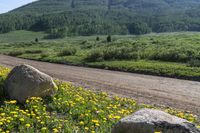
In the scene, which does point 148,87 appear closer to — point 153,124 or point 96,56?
point 153,124

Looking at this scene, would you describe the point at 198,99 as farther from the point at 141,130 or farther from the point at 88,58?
the point at 88,58

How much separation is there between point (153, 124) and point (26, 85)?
586 cm

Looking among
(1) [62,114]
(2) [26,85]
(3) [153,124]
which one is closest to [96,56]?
(2) [26,85]

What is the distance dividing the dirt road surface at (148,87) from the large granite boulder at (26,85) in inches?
165

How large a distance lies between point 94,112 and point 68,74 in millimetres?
13872

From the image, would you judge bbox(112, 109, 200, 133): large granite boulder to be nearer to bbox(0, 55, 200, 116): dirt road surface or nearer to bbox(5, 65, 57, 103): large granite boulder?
bbox(5, 65, 57, 103): large granite boulder

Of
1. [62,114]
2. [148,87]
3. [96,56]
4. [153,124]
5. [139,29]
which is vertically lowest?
[139,29]

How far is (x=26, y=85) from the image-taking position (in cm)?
1181

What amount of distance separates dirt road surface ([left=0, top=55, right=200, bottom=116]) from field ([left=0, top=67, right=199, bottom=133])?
8.79ft

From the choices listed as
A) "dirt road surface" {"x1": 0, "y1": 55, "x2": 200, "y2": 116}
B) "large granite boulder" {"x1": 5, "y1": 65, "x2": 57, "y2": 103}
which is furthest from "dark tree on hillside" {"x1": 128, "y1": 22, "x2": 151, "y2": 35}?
"large granite boulder" {"x1": 5, "y1": 65, "x2": 57, "y2": 103}

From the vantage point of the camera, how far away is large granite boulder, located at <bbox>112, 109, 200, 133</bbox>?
6645 mm

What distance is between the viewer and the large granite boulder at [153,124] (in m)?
6.64

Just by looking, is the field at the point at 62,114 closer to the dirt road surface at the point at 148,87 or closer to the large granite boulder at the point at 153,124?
the large granite boulder at the point at 153,124

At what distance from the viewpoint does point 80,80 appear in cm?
2148
